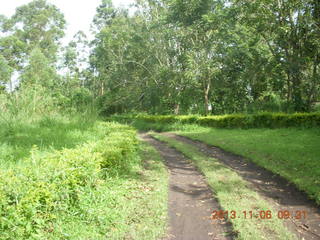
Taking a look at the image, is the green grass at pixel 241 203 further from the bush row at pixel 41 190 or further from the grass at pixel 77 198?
the bush row at pixel 41 190

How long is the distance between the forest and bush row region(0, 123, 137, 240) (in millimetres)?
17

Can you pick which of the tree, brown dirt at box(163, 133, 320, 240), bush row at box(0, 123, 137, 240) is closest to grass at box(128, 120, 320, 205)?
brown dirt at box(163, 133, 320, 240)

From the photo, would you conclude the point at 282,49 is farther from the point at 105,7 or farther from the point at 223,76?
the point at 105,7

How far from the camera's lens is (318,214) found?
412 cm

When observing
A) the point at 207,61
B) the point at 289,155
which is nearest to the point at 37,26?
the point at 207,61

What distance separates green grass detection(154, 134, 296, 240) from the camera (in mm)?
3488

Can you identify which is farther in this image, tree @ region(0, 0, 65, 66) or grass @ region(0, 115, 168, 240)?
tree @ region(0, 0, 65, 66)

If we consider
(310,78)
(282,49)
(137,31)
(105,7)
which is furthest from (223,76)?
(105,7)

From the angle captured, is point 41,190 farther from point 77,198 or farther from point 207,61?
point 207,61

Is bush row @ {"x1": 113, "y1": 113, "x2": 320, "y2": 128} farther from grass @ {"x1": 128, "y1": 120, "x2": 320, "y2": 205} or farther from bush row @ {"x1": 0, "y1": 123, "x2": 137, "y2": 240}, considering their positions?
bush row @ {"x1": 0, "y1": 123, "x2": 137, "y2": 240}

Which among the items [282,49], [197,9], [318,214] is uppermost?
[197,9]

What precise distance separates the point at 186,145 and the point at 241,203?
691 centimetres

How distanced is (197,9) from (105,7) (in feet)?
84.0

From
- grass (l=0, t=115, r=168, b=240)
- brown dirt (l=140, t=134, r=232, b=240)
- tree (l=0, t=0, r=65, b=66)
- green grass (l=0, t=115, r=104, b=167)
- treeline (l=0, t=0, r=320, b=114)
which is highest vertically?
tree (l=0, t=0, r=65, b=66)
